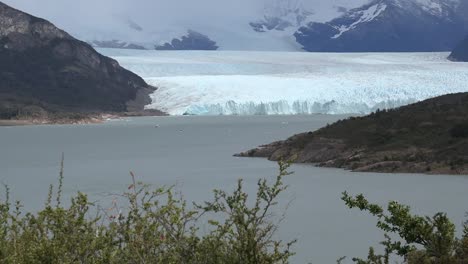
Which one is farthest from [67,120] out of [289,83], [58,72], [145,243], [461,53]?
[145,243]

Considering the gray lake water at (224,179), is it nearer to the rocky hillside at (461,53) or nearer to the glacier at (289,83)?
the glacier at (289,83)

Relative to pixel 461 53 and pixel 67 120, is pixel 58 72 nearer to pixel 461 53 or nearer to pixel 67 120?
pixel 67 120

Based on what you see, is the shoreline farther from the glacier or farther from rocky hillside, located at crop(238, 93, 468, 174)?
rocky hillside, located at crop(238, 93, 468, 174)

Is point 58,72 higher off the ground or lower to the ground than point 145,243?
higher

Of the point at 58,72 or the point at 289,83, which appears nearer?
the point at 289,83

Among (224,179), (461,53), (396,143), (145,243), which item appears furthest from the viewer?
(461,53)

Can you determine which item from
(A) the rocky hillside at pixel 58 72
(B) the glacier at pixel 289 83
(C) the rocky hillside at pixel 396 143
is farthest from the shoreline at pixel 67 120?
(C) the rocky hillside at pixel 396 143

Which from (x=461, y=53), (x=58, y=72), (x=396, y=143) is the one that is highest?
(x=461, y=53)
